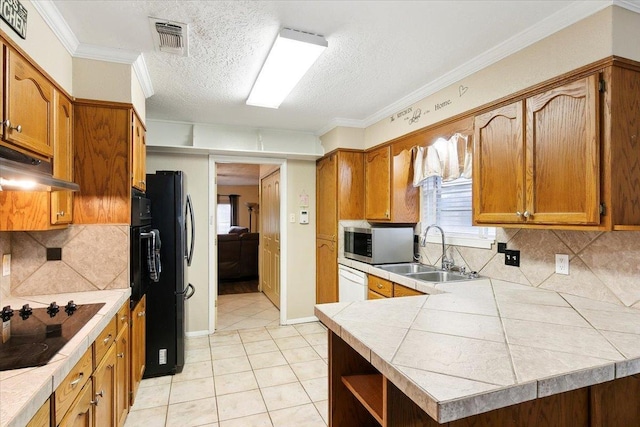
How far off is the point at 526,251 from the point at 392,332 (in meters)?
1.45

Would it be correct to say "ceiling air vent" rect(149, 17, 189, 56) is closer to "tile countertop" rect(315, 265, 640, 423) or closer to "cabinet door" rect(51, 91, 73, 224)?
"cabinet door" rect(51, 91, 73, 224)

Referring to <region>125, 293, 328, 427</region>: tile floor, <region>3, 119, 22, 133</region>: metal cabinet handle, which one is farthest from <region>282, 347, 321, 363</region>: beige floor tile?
<region>3, 119, 22, 133</region>: metal cabinet handle

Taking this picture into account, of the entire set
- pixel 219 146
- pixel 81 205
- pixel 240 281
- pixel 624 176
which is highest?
pixel 219 146

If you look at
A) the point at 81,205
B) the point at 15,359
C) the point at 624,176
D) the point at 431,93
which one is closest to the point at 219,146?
the point at 81,205

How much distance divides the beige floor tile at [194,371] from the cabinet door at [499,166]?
2550 millimetres

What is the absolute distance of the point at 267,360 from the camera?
3170 millimetres

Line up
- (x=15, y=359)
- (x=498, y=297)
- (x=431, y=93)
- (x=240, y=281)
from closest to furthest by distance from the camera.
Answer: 1. (x=15, y=359)
2. (x=498, y=297)
3. (x=431, y=93)
4. (x=240, y=281)

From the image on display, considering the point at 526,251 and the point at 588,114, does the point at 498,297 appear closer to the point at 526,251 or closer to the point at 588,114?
the point at 526,251

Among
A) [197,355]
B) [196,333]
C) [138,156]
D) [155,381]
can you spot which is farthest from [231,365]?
[138,156]

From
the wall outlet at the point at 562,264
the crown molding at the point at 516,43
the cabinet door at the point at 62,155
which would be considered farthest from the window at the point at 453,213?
the cabinet door at the point at 62,155

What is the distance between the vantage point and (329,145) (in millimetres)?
3973

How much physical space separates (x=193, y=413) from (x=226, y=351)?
42.2 inches

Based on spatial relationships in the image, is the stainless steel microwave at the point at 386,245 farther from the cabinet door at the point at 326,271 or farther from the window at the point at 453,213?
the cabinet door at the point at 326,271

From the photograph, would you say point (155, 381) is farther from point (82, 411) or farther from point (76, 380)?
point (76, 380)
